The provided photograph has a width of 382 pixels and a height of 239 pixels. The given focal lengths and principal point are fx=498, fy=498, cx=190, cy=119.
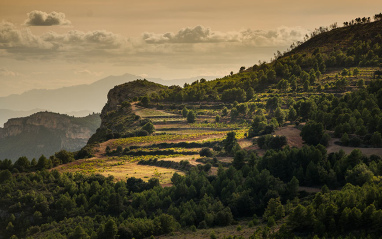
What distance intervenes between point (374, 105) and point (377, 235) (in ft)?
228

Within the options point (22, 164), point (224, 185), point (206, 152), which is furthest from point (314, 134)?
point (22, 164)

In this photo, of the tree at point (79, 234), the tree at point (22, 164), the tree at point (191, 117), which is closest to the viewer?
the tree at point (79, 234)

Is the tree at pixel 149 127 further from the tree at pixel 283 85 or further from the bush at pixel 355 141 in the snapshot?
the bush at pixel 355 141

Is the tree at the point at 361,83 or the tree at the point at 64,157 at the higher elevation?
the tree at the point at 361,83

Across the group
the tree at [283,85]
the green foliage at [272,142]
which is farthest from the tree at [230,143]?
the tree at [283,85]

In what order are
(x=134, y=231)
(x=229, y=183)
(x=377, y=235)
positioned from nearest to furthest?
(x=377, y=235)
(x=134, y=231)
(x=229, y=183)

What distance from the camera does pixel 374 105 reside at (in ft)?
420

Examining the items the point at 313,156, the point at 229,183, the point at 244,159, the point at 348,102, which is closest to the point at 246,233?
the point at 229,183

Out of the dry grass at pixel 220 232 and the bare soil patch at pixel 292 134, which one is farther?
the bare soil patch at pixel 292 134

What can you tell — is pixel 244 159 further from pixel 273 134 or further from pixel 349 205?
pixel 349 205

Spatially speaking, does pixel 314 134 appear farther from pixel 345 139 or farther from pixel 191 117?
pixel 191 117

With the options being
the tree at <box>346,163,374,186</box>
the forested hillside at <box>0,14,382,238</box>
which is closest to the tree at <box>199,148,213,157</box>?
the forested hillside at <box>0,14,382,238</box>

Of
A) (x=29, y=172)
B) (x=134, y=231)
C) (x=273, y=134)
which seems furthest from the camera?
(x=273, y=134)

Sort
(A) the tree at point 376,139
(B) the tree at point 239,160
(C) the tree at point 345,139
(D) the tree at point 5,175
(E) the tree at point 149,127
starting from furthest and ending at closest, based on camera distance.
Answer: (E) the tree at point 149,127 < (C) the tree at point 345,139 < (D) the tree at point 5,175 < (B) the tree at point 239,160 < (A) the tree at point 376,139
